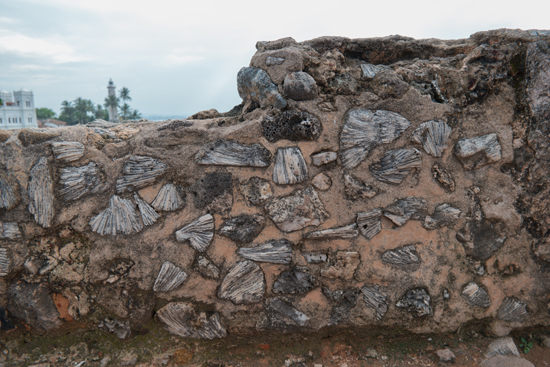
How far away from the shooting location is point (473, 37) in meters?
2.31

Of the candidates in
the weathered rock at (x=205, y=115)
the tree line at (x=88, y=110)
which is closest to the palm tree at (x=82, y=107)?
the tree line at (x=88, y=110)

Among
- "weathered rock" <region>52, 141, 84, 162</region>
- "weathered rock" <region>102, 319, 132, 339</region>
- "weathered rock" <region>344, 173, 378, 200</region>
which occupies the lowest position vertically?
"weathered rock" <region>102, 319, 132, 339</region>

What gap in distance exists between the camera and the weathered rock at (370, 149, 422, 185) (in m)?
2.05

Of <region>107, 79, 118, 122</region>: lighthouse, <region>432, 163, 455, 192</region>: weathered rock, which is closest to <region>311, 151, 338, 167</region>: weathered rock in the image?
<region>432, 163, 455, 192</region>: weathered rock

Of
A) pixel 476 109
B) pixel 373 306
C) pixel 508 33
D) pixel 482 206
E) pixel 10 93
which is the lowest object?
pixel 373 306

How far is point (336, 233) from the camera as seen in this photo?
2.05 m

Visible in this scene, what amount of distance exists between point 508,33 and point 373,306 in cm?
173

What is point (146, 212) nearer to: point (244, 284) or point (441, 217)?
point (244, 284)

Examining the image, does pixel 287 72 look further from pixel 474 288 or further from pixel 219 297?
pixel 474 288

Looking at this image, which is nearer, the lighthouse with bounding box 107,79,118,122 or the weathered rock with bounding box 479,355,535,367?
the weathered rock with bounding box 479,355,535,367

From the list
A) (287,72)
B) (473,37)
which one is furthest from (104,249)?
(473,37)

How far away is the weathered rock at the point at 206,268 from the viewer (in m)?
2.04

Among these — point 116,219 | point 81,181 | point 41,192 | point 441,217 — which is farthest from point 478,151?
point 41,192

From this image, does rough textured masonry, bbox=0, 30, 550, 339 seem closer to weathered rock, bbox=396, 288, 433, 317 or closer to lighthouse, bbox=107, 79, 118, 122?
weathered rock, bbox=396, 288, 433, 317
